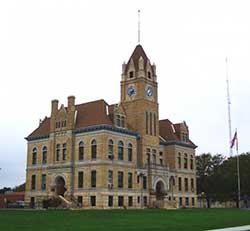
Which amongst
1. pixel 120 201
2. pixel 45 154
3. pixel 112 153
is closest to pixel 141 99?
pixel 112 153

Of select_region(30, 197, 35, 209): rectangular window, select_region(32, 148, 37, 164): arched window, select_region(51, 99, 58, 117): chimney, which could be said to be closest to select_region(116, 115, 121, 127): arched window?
select_region(51, 99, 58, 117): chimney

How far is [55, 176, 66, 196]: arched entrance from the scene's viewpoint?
2836 inches

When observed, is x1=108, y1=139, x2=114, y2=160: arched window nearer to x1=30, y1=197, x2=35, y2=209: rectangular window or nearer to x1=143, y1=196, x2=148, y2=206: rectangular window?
x1=143, y1=196, x2=148, y2=206: rectangular window

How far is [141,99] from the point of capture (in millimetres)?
75438

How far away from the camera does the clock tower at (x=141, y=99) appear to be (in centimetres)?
7456

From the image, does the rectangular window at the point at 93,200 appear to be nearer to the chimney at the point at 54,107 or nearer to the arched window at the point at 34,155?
the chimney at the point at 54,107

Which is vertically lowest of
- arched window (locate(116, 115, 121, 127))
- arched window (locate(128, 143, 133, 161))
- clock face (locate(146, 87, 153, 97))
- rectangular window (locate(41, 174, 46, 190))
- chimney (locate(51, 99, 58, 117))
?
rectangular window (locate(41, 174, 46, 190))

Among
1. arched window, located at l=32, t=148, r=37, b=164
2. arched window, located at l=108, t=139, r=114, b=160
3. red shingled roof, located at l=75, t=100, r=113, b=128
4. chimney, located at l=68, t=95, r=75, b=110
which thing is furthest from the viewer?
arched window, located at l=32, t=148, r=37, b=164

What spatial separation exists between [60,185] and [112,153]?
11051mm

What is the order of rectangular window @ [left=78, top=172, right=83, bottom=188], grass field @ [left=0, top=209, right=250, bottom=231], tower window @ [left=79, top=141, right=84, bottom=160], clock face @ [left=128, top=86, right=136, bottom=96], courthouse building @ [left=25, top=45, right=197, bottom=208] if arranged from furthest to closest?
clock face @ [left=128, top=86, right=136, bottom=96] → tower window @ [left=79, top=141, right=84, bottom=160] → rectangular window @ [left=78, top=172, right=83, bottom=188] → courthouse building @ [left=25, top=45, right=197, bottom=208] → grass field @ [left=0, top=209, right=250, bottom=231]

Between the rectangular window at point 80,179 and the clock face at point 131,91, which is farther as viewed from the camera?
the clock face at point 131,91

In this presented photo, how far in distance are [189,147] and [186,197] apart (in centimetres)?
974

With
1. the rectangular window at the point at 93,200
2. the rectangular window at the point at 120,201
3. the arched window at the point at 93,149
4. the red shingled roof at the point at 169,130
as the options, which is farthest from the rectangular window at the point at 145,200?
the red shingled roof at the point at 169,130

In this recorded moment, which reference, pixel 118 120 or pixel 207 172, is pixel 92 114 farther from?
pixel 207 172
